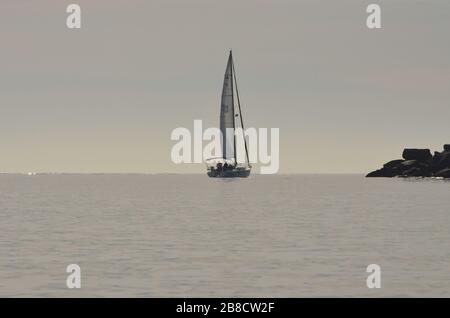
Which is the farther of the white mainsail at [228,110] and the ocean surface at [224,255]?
the white mainsail at [228,110]

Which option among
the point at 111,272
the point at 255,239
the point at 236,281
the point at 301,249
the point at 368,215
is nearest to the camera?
the point at 236,281

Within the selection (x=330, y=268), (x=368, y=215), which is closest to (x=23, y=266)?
(x=330, y=268)

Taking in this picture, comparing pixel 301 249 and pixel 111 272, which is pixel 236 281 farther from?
pixel 301 249

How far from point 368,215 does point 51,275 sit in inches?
1790

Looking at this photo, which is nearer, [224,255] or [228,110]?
[224,255]

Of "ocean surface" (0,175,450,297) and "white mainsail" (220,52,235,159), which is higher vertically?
"white mainsail" (220,52,235,159)

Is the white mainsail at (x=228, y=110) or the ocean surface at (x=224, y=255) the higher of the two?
the white mainsail at (x=228, y=110)

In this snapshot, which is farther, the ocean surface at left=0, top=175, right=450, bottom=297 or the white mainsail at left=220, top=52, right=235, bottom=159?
the white mainsail at left=220, top=52, right=235, bottom=159

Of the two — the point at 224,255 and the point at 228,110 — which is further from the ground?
the point at 228,110

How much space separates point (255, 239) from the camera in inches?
1981
